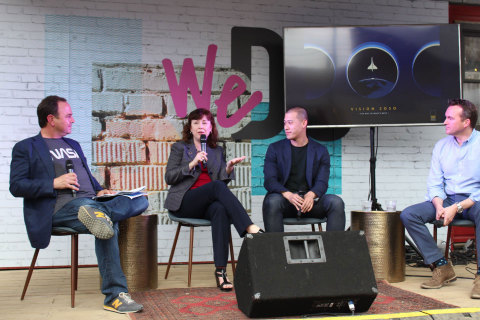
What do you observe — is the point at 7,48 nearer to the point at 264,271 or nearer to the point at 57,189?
the point at 57,189

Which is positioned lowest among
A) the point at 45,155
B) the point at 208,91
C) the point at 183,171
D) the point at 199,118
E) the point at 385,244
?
the point at 385,244

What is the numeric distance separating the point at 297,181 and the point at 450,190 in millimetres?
1105

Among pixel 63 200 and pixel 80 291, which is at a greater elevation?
pixel 63 200

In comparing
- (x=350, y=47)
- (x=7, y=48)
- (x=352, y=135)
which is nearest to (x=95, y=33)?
(x=7, y=48)

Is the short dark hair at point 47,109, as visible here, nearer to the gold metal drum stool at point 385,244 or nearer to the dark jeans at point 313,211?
the dark jeans at point 313,211

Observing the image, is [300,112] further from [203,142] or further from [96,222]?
[96,222]

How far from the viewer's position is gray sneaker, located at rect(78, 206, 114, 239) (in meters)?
2.90

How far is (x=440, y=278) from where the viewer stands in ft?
11.6

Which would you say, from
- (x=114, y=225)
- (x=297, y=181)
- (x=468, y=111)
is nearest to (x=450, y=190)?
(x=468, y=111)

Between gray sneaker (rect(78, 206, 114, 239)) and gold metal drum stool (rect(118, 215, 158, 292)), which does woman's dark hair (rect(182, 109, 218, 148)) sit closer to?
gold metal drum stool (rect(118, 215, 158, 292))

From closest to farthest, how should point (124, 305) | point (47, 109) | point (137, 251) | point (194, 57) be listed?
1. point (124, 305)
2. point (47, 109)
3. point (137, 251)
4. point (194, 57)

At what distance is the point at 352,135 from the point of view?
16.5ft

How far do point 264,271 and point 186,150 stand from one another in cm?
159

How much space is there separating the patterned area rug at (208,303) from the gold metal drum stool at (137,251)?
0.10 metres
